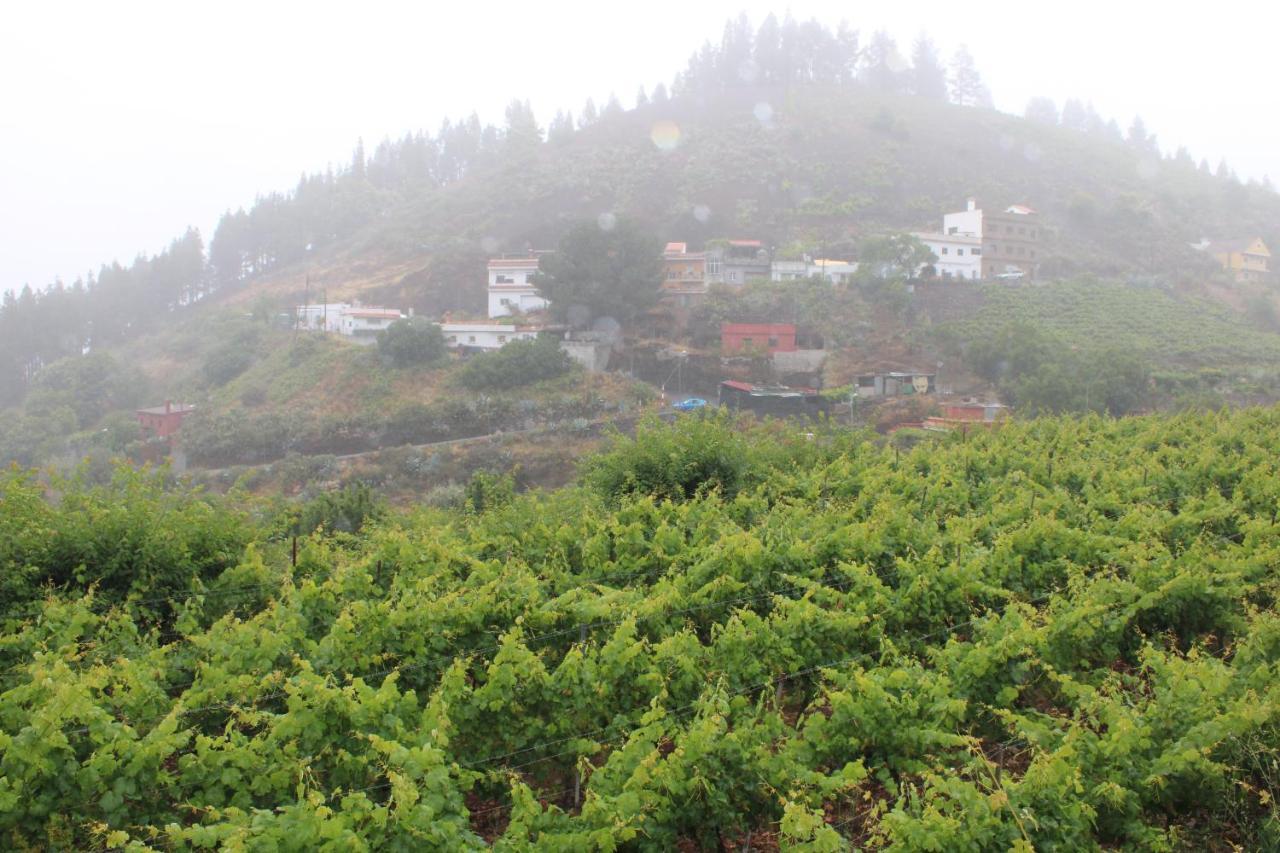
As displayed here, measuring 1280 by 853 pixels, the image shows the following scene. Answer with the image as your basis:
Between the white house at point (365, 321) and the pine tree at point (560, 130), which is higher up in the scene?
the pine tree at point (560, 130)

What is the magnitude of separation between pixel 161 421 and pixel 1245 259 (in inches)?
2284

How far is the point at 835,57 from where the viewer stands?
83750 mm

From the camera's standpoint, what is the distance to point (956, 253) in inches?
1861

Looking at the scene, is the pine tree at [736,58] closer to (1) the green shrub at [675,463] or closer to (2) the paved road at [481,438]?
(2) the paved road at [481,438]

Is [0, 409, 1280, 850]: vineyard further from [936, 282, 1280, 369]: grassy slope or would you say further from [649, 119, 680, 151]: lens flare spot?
[649, 119, 680, 151]: lens flare spot

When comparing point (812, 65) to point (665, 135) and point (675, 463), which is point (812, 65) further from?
point (675, 463)

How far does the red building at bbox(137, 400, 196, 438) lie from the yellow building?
2155 inches

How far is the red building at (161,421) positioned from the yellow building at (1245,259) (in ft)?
180

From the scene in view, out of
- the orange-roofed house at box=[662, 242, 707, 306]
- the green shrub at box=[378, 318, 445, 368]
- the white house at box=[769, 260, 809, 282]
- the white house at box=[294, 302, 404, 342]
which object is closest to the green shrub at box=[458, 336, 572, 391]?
the green shrub at box=[378, 318, 445, 368]

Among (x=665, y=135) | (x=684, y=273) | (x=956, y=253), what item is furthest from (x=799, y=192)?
(x=684, y=273)

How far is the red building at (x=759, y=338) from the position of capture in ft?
125

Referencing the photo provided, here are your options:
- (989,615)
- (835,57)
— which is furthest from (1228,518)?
(835,57)

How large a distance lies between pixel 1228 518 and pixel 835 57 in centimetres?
8403

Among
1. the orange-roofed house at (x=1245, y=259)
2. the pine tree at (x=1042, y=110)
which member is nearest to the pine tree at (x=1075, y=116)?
the pine tree at (x=1042, y=110)
